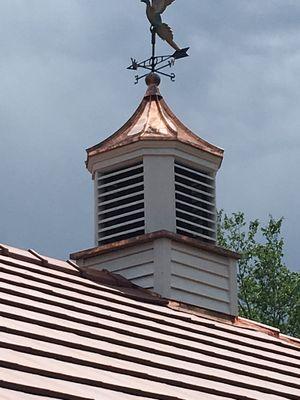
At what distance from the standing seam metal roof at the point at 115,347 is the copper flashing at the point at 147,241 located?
67 cm

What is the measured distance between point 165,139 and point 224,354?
3090 mm

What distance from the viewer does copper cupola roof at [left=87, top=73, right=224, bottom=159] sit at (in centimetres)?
1237

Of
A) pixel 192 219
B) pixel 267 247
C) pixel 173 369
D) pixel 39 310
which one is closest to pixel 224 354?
pixel 173 369

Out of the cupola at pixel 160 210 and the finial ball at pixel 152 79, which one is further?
the finial ball at pixel 152 79

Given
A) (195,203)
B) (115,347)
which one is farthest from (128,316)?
(195,203)

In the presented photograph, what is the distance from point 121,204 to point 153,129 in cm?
88

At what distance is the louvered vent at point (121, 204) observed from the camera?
40.2 ft

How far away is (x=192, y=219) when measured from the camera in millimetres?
12500

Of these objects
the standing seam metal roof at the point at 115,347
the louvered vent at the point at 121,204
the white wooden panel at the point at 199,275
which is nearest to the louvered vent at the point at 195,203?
the louvered vent at the point at 121,204

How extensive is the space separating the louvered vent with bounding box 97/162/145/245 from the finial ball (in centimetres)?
117

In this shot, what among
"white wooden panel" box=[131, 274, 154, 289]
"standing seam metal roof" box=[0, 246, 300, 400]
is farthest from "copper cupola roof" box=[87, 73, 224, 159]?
"standing seam metal roof" box=[0, 246, 300, 400]

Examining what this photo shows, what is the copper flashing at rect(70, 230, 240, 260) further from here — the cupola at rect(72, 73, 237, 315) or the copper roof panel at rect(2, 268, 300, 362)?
the copper roof panel at rect(2, 268, 300, 362)

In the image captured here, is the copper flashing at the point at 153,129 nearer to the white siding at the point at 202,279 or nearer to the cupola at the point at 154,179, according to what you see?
the cupola at the point at 154,179

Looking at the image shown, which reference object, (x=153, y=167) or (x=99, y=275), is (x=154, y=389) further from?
(x=153, y=167)
